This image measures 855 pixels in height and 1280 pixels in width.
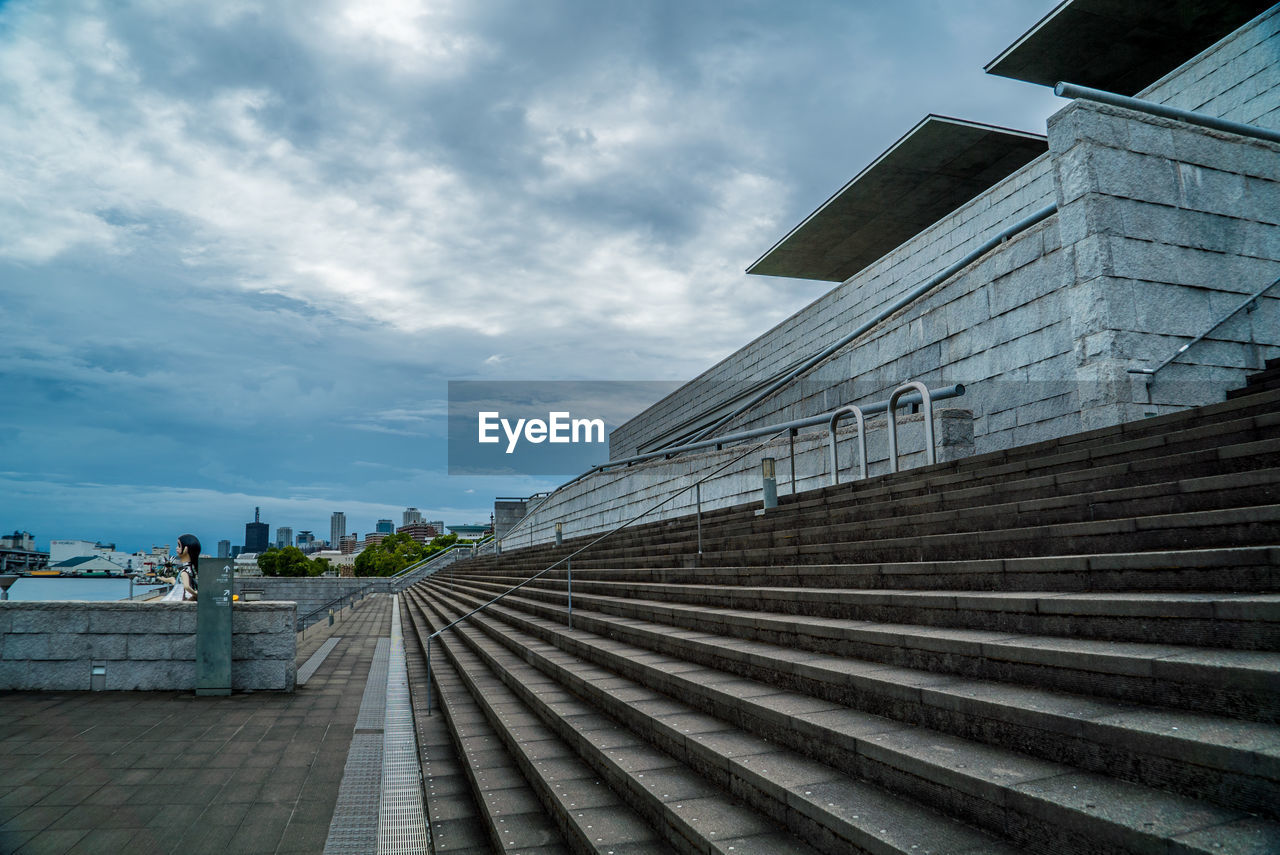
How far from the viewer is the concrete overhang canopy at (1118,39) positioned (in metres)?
12.6

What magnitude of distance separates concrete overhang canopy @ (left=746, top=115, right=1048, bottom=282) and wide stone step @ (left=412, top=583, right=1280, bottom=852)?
14677 mm

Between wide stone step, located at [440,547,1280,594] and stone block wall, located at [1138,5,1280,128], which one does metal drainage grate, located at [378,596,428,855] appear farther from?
stone block wall, located at [1138,5,1280,128]

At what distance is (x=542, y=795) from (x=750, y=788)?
164cm

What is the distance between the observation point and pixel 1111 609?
3133mm

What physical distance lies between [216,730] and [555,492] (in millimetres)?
18903

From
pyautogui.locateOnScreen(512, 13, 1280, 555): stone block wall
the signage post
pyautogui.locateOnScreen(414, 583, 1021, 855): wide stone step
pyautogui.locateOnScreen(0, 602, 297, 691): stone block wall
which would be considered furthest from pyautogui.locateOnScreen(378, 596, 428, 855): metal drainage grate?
pyautogui.locateOnScreen(512, 13, 1280, 555): stone block wall

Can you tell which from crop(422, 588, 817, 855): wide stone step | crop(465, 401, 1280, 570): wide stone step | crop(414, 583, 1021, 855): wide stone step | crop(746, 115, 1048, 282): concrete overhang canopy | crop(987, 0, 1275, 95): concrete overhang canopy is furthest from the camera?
crop(746, 115, 1048, 282): concrete overhang canopy

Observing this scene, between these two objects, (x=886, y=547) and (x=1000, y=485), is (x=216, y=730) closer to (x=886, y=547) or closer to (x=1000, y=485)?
(x=886, y=547)

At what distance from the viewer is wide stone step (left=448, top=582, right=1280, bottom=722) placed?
2412mm

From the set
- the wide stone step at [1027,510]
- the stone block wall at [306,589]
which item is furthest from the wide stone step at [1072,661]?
the stone block wall at [306,589]

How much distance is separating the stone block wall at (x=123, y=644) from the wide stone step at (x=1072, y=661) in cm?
666

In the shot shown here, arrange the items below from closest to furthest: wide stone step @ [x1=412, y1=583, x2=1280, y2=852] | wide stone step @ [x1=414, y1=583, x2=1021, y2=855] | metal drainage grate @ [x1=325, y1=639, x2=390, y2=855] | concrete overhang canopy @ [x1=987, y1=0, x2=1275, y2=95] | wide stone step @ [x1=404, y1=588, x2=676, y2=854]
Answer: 1. wide stone step @ [x1=412, y1=583, x2=1280, y2=852]
2. wide stone step @ [x1=414, y1=583, x2=1021, y2=855]
3. wide stone step @ [x1=404, y1=588, x2=676, y2=854]
4. metal drainage grate @ [x1=325, y1=639, x2=390, y2=855]
5. concrete overhang canopy @ [x1=987, y1=0, x2=1275, y2=95]

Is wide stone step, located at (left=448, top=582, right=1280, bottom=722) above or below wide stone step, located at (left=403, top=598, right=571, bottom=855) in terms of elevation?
above

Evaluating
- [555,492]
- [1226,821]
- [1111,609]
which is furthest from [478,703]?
[555,492]
